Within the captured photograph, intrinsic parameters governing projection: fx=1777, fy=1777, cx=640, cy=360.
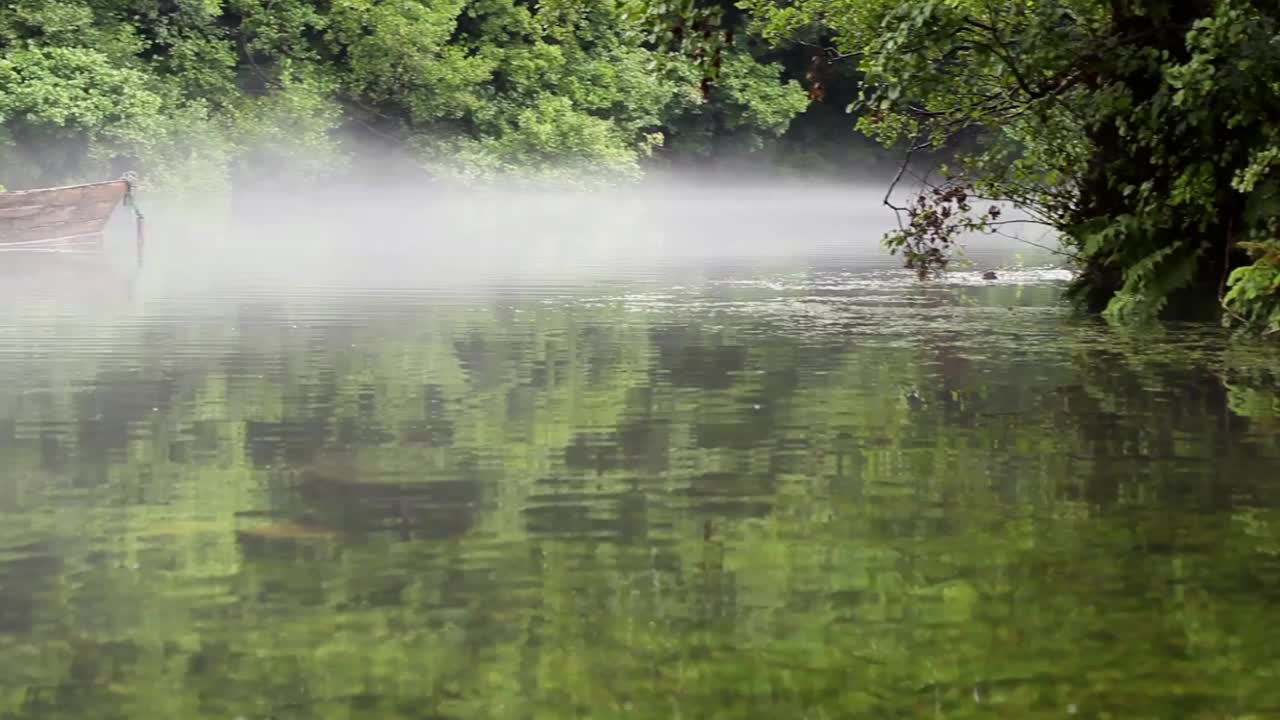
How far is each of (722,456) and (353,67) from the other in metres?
36.8

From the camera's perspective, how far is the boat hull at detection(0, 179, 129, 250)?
26.1 m

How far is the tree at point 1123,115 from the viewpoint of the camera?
12.3 metres

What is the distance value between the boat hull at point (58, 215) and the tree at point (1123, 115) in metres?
14.4

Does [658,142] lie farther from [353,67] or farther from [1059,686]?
[1059,686]

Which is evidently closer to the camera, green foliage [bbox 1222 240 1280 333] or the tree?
green foliage [bbox 1222 240 1280 333]

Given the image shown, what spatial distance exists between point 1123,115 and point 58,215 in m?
18.1

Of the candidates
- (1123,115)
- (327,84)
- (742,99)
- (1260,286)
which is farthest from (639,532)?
(742,99)

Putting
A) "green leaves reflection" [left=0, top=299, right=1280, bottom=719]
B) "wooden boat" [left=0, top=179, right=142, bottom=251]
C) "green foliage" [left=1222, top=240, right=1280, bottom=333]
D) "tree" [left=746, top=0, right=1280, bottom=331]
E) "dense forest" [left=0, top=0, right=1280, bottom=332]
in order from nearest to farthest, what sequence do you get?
"green leaves reflection" [left=0, top=299, right=1280, bottom=719] < "green foliage" [left=1222, top=240, right=1280, bottom=333] < "tree" [left=746, top=0, right=1280, bottom=331] < "dense forest" [left=0, top=0, right=1280, bottom=332] < "wooden boat" [left=0, top=179, right=142, bottom=251]

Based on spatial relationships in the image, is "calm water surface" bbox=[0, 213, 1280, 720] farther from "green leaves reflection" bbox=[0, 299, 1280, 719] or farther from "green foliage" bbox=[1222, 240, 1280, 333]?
"green foliage" bbox=[1222, 240, 1280, 333]

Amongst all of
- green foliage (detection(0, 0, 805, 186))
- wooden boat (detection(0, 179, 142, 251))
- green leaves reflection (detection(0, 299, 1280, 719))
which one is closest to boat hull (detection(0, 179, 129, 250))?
wooden boat (detection(0, 179, 142, 251))

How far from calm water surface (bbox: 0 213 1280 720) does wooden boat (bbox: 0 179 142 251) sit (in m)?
15.0

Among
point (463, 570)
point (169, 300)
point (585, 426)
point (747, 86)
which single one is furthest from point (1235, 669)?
point (747, 86)

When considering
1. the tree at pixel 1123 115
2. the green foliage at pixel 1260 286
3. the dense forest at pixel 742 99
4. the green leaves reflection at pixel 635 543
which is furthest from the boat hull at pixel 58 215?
the green foliage at pixel 1260 286

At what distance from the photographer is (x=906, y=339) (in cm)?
1306
